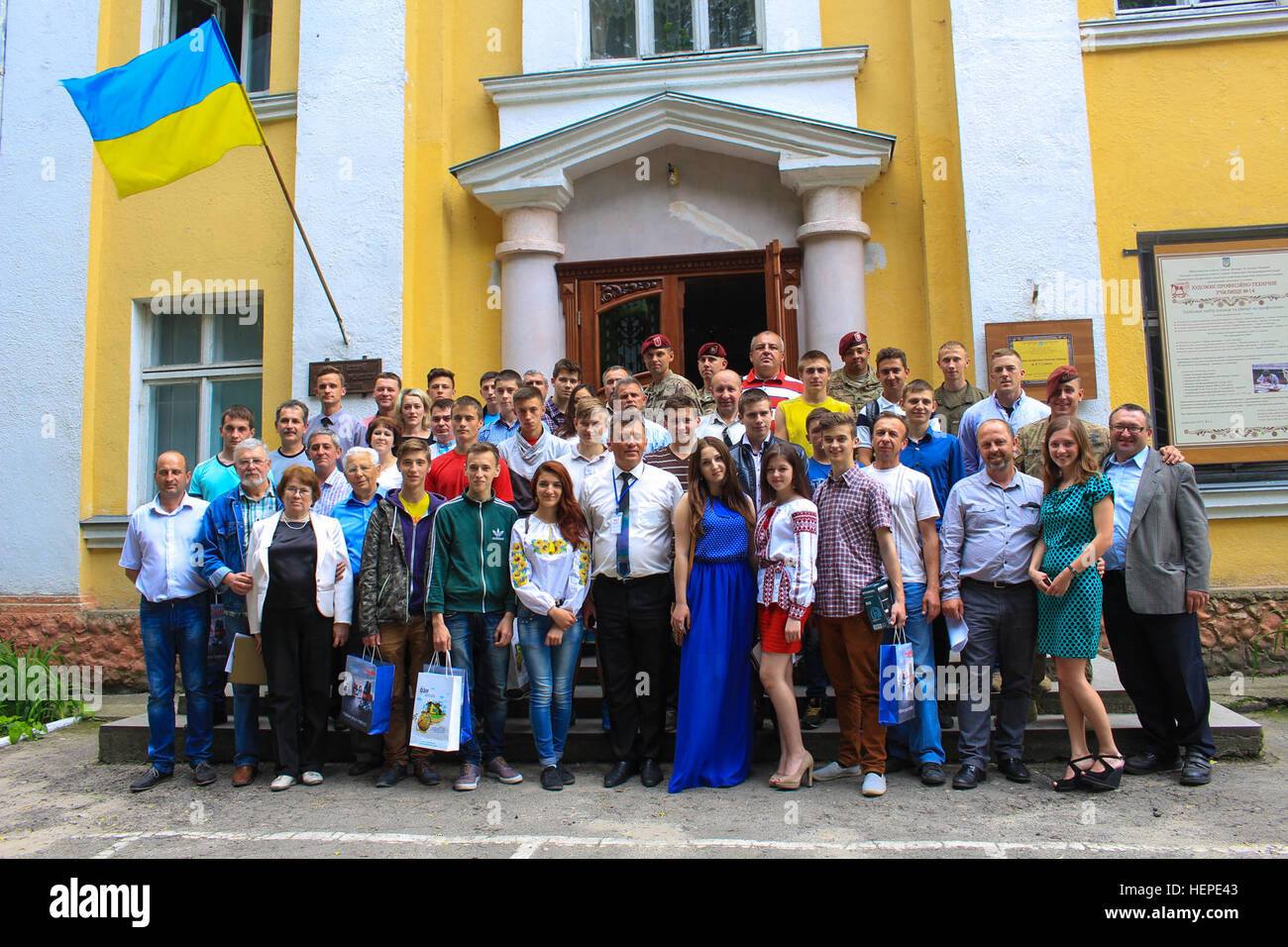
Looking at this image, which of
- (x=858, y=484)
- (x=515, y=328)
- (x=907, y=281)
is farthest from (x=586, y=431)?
(x=907, y=281)

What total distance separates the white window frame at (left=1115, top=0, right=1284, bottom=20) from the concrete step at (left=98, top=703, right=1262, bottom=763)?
5758mm

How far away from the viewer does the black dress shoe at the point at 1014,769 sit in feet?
16.3

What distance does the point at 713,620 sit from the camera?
517cm

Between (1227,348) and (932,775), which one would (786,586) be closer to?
(932,775)

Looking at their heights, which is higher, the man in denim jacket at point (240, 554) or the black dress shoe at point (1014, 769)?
the man in denim jacket at point (240, 554)

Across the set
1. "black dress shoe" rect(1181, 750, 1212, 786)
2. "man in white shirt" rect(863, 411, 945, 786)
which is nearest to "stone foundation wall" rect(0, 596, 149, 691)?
"man in white shirt" rect(863, 411, 945, 786)

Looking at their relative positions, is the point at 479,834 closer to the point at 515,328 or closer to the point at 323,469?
the point at 323,469

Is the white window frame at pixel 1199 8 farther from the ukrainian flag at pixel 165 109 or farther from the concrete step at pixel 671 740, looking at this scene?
the ukrainian flag at pixel 165 109

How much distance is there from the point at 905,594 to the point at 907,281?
3982 millimetres

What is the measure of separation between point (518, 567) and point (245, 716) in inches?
75.7

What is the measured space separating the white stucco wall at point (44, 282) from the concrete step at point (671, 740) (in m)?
3.21

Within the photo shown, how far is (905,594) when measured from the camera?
5.14 m

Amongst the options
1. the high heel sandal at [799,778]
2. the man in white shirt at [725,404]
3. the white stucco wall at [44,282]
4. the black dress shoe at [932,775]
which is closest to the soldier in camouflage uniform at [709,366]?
the man in white shirt at [725,404]

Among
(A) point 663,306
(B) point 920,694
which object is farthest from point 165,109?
(B) point 920,694
